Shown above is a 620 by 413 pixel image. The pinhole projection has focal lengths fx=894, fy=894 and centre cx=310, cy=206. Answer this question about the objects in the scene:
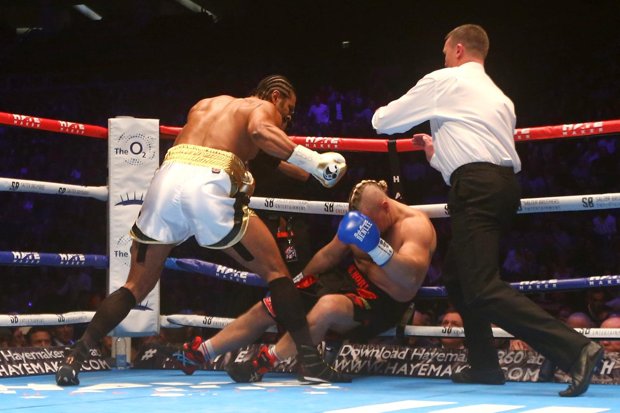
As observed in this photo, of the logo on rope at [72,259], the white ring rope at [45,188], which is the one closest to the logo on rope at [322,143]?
the white ring rope at [45,188]

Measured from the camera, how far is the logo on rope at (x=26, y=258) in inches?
116

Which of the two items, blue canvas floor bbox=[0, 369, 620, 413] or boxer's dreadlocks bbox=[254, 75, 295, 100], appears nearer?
blue canvas floor bbox=[0, 369, 620, 413]

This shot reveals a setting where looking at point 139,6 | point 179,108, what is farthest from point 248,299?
point 139,6

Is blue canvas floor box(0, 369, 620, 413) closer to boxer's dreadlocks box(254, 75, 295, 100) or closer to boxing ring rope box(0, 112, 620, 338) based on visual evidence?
boxing ring rope box(0, 112, 620, 338)

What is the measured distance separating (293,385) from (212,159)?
738 millimetres

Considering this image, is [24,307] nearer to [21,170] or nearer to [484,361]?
[21,170]

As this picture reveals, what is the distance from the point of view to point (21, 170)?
9188 millimetres

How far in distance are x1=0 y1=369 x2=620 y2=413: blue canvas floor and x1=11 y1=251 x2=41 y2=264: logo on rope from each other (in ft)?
1.26

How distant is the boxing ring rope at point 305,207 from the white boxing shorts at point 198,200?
0.43m

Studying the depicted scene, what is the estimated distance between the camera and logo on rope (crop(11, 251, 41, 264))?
295 centimetres

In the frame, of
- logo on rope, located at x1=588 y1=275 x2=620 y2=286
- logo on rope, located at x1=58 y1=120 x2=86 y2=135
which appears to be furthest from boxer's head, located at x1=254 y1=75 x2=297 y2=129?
logo on rope, located at x1=588 y1=275 x2=620 y2=286

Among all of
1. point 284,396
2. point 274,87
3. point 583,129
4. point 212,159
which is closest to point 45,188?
point 212,159

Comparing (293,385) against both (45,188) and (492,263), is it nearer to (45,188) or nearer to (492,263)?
(492,263)

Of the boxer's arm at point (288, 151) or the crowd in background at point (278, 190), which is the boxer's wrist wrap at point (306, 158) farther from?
the crowd in background at point (278, 190)
